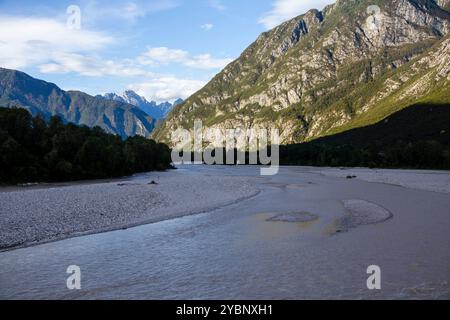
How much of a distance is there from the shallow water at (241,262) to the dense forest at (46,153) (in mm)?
62633

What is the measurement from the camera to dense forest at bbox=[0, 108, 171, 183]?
8525 centimetres

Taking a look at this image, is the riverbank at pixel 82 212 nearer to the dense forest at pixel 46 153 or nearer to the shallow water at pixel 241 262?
the shallow water at pixel 241 262

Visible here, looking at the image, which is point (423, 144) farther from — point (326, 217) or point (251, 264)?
point (251, 264)

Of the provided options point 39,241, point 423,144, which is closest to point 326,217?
point 39,241

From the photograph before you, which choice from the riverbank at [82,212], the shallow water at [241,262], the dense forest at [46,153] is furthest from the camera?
the dense forest at [46,153]

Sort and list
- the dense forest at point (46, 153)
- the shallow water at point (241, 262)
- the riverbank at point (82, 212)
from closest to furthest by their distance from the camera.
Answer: the shallow water at point (241, 262), the riverbank at point (82, 212), the dense forest at point (46, 153)

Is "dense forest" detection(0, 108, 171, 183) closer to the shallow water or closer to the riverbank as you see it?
the riverbank

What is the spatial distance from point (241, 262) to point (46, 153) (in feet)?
288

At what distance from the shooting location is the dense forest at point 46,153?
85250 mm

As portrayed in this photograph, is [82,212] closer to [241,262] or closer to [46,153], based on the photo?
[241,262]

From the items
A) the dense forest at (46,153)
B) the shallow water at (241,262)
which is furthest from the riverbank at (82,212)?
the dense forest at (46,153)

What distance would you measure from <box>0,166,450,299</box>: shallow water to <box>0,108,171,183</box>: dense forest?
62633mm

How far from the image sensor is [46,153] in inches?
3836
